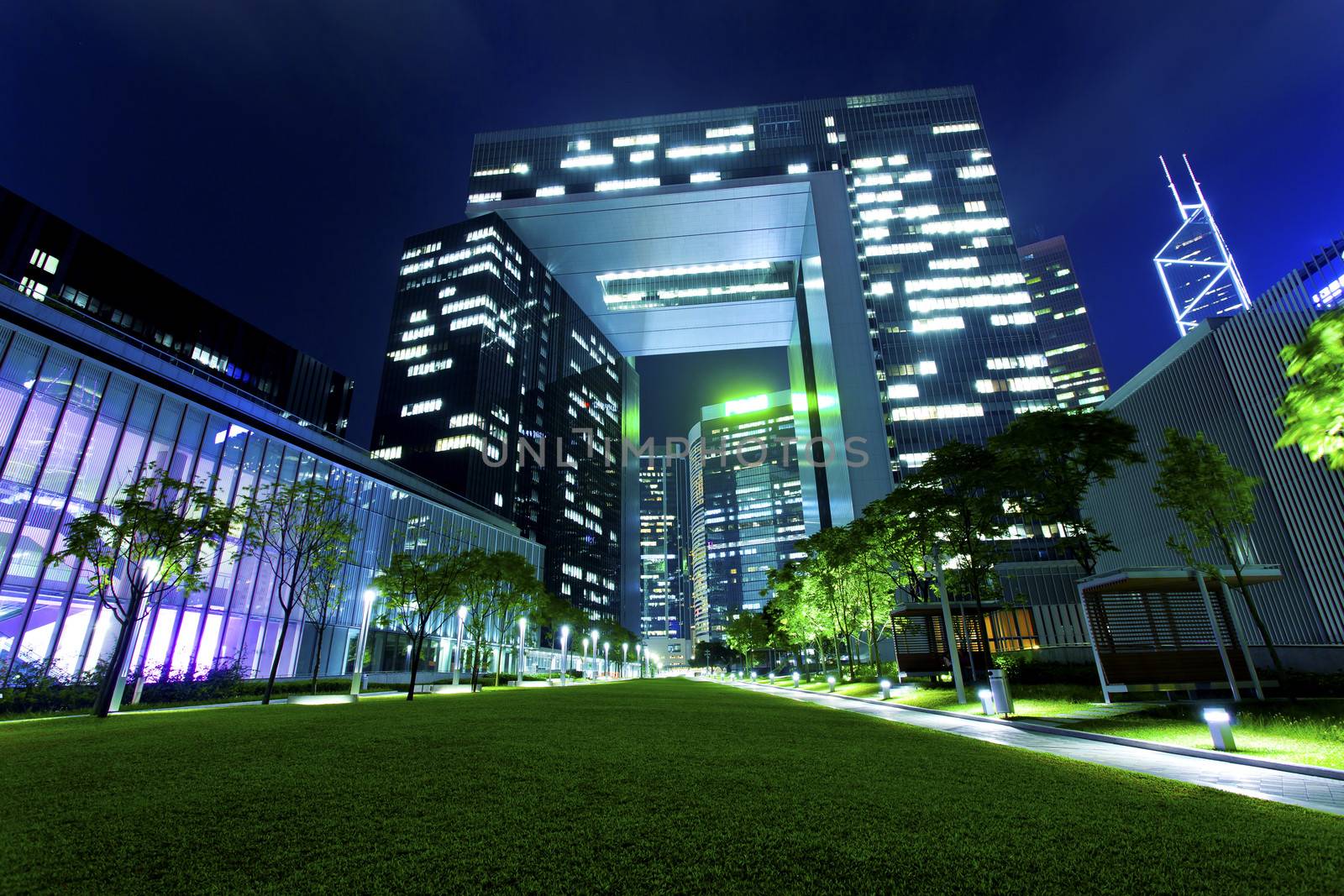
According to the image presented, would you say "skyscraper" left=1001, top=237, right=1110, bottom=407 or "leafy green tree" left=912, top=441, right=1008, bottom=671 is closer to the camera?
"leafy green tree" left=912, top=441, right=1008, bottom=671

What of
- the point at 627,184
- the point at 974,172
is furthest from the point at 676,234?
the point at 974,172

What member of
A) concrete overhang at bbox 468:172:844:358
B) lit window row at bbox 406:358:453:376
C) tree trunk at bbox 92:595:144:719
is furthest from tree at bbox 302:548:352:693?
concrete overhang at bbox 468:172:844:358

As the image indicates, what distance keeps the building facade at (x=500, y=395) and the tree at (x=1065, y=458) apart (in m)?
78.7

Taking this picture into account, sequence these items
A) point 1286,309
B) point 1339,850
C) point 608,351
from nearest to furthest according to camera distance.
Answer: point 1339,850, point 1286,309, point 608,351

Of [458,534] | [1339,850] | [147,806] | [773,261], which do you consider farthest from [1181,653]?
[773,261]

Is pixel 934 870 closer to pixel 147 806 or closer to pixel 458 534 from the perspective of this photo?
pixel 147 806

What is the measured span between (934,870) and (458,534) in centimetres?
6691

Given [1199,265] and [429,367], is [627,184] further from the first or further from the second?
[1199,265]

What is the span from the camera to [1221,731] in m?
11.0

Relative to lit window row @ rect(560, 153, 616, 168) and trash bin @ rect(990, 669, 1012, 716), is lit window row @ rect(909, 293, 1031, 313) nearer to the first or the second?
lit window row @ rect(560, 153, 616, 168)

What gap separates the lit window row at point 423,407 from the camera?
3735 inches

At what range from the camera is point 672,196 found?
9631cm

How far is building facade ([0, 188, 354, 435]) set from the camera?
56.8 metres

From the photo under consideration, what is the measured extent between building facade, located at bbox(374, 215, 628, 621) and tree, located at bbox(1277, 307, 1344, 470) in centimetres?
8992
